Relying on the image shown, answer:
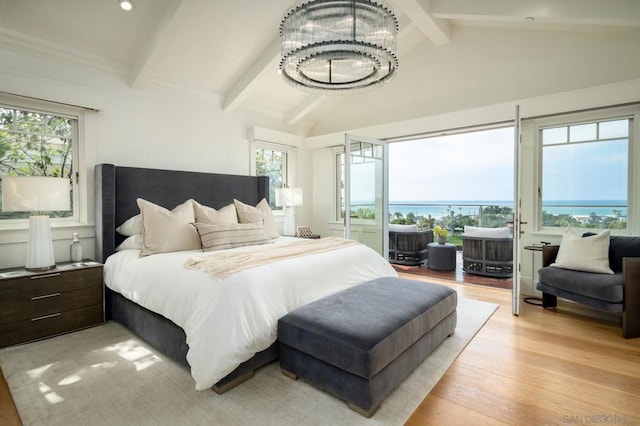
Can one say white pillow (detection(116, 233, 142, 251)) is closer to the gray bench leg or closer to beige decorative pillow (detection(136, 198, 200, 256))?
beige decorative pillow (detection(136, 198, 200, 256))

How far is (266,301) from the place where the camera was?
2148mm

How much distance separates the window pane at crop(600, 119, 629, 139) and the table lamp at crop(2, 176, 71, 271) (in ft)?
18.4

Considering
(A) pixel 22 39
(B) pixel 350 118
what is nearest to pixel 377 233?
(B) pixel 350 118

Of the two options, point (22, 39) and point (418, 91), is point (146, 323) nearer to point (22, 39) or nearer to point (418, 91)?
point (22, 39)

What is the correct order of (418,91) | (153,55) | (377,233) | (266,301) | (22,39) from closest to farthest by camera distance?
(266,301), (22,39), (153,55), (418,91), (377,233)

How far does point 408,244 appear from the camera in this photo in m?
5.90

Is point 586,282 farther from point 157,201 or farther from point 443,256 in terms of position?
point 157,201

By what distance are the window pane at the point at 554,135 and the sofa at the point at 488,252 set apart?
4.98ft

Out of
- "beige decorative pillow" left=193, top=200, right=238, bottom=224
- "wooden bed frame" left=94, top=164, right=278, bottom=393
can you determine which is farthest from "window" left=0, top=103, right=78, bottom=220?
"beige decorative pillow" left=193, top=200, right=238, bottom=224

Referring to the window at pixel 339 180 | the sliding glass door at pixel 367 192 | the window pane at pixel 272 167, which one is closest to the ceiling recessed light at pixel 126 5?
the window pane at pixel 272 167

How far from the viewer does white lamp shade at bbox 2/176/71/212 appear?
2.56 metres

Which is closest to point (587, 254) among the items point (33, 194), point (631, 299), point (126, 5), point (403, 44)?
point (631, 299)

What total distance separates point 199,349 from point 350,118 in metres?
4.52

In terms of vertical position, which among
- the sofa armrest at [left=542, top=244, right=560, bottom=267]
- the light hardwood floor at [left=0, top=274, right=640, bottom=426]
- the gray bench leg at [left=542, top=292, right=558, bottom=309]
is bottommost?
Answer: the light hardwood floor at [left=0, top=274, right=640, bottom=426]
